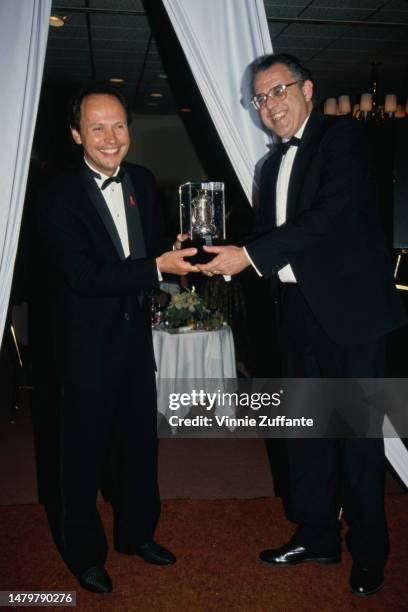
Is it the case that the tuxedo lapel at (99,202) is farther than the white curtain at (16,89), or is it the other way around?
the white curtain at (16,89)

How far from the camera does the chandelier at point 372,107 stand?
7.90 meters

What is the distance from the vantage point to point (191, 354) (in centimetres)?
439

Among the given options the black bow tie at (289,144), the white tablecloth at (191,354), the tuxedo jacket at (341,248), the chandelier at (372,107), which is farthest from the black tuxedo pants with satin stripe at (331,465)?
the chandelier at (372,107)

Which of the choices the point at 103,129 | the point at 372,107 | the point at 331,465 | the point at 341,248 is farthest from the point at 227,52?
the point at 372,107

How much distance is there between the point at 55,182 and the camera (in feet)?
7.24

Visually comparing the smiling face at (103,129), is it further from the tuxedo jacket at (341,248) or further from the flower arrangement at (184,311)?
the flower arrangement at (184,311)

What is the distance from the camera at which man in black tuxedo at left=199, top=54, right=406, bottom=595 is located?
2.15m

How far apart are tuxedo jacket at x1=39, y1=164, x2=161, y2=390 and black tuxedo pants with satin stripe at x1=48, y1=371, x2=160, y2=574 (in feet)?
0.31

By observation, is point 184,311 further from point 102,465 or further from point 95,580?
point 95,580

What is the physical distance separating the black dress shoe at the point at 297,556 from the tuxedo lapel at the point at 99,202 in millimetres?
1445

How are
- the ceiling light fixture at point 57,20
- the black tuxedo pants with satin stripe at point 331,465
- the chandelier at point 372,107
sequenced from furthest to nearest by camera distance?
1. the chandelier at point 372,107
2. the ceiling light fixture at point 57,20
3. the black tuxedo pants with satin stripe at point 331,465

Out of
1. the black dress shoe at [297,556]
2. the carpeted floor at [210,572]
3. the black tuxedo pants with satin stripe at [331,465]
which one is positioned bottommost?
the carpeted floor at [210,572]

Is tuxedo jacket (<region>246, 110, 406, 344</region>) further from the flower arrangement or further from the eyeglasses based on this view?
the flower arrangement

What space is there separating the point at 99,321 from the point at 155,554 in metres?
1.04
